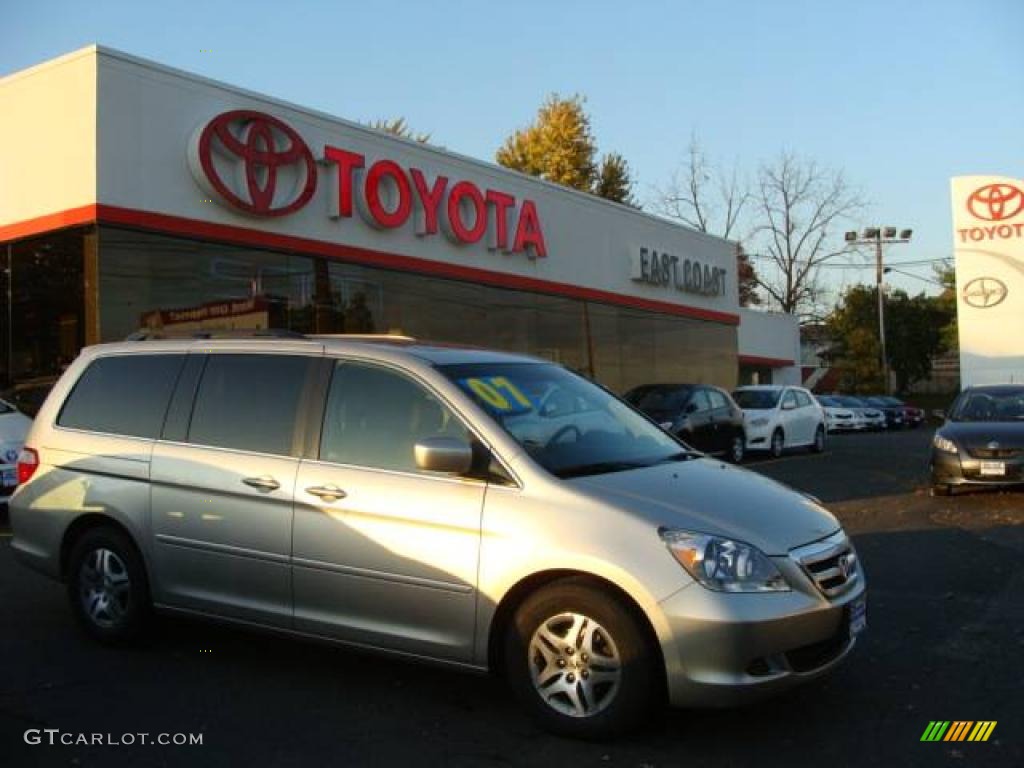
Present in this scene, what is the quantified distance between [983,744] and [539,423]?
2.38 metres

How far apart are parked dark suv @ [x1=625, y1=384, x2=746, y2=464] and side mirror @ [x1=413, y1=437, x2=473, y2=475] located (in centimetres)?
1165

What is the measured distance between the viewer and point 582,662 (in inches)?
166

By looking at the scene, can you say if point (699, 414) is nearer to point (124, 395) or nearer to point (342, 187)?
point (342, 187)

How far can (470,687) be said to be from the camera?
16.5ft

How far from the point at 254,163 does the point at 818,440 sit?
42.2ft

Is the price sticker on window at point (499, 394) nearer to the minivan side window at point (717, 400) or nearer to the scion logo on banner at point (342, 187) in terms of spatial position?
the scion logo on banner at point (342, 187)

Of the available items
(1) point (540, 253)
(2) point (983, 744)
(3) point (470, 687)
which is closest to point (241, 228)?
(1) point (540, 253)

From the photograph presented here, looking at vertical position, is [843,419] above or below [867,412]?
below

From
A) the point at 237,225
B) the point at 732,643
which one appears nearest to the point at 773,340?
the point at 237,225

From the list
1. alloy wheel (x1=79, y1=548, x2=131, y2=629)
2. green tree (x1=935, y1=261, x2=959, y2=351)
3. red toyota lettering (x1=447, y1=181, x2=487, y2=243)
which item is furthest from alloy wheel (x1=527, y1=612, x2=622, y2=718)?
green tree (x1=935, y1=261, x2=959, y2=351)

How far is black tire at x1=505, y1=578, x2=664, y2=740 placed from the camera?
13.5 feet

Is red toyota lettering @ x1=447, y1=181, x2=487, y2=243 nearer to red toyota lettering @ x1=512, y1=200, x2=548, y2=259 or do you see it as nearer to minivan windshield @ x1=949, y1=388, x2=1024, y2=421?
red toyota lettering @ x1=512, y1=200, x2=548, y2=259

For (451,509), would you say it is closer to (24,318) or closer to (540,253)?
(24,318)

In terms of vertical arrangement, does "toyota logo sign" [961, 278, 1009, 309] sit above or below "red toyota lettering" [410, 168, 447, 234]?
below
